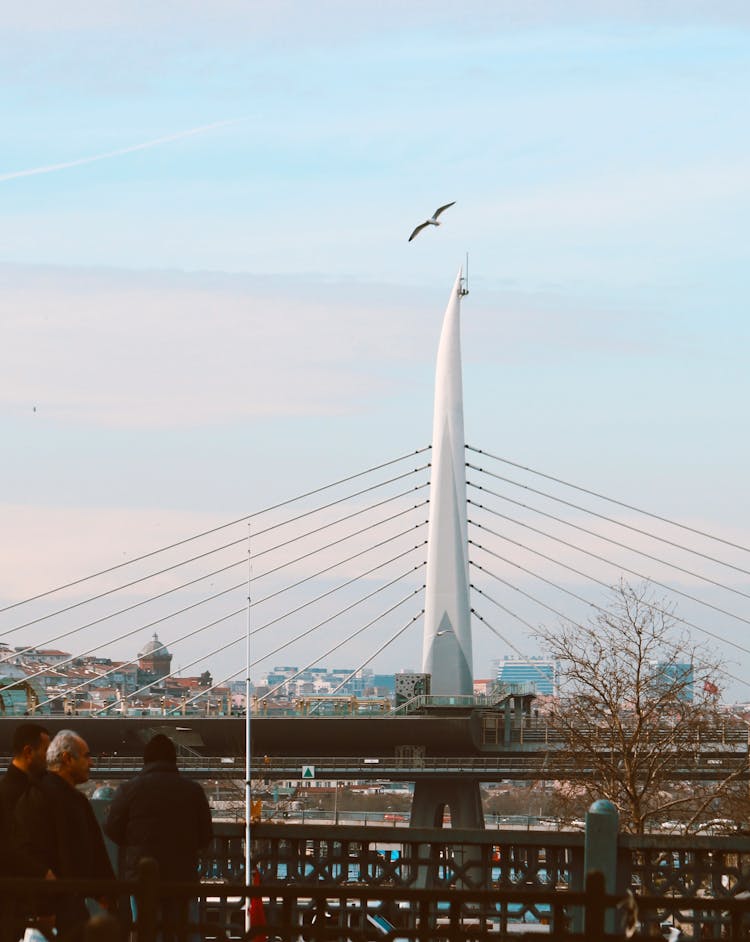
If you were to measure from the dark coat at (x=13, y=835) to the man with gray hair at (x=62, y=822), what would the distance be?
0.06 m

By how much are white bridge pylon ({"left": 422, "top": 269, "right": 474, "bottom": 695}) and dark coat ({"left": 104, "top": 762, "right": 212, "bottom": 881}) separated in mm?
62074

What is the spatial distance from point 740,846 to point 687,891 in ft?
1.62

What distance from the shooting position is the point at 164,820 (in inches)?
419

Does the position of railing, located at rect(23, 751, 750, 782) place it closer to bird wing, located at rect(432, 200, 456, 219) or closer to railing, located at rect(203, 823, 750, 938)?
bird wing, located at rect(432, 200, 456, 219)

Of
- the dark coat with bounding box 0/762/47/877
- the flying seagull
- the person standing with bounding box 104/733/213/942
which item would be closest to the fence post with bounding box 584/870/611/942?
the dark coat with bounding box 0/762/47/877

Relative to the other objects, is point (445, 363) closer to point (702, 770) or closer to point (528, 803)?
point (702, 770)

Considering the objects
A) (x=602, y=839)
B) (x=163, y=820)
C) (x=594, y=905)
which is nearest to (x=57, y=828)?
(x=163, y=820)

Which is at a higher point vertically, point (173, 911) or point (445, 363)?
point (445, 363)

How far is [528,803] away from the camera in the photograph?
187500mm

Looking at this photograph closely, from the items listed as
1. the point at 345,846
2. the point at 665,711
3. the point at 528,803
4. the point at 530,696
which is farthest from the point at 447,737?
the point at 528,803

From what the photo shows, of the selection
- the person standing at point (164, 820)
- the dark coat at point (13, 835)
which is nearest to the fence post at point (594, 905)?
the dark coat at point (13, 835)

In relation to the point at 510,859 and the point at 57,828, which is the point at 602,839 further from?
the point at 57,828

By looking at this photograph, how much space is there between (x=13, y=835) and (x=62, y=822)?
31cm

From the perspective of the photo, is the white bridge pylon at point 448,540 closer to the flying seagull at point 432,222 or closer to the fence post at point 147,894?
the flying seagull at point 432,222
